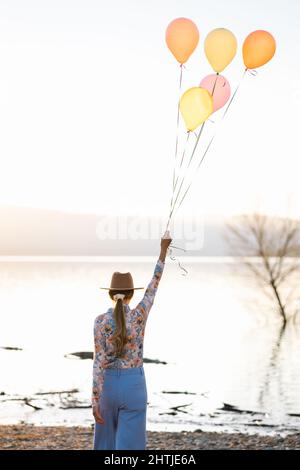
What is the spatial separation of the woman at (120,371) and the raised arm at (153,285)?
11mm

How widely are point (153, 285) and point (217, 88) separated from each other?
383 cm

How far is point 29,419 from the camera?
16.0 meters

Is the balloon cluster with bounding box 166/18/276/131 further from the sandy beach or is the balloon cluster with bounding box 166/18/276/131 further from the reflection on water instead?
the reflection on water

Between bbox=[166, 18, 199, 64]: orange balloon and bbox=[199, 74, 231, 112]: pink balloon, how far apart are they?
1.26 ft

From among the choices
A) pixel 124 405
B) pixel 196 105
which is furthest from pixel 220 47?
pixel 124 405

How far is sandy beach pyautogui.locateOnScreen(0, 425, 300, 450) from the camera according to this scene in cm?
1174

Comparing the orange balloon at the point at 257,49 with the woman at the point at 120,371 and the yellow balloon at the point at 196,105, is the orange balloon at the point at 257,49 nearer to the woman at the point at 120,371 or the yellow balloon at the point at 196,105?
the yellow balloon at the point at 196,105

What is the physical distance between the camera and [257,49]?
9.17 m

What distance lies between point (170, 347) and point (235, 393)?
16.8 meters

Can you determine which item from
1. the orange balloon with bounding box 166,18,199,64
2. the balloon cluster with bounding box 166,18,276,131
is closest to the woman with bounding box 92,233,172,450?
the balloon cluster with bounding box 166,18,276,131

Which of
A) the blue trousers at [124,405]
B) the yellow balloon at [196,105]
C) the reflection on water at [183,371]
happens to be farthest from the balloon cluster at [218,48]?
the reflection on water at [183,371]

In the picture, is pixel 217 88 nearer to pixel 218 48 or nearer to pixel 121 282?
pixel 218 48
